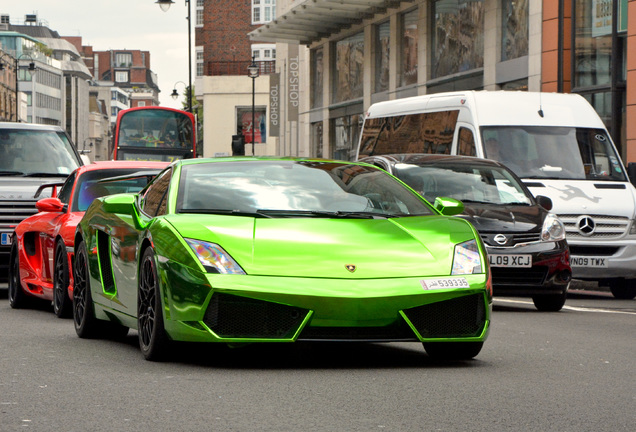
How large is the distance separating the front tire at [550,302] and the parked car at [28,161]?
6.00m

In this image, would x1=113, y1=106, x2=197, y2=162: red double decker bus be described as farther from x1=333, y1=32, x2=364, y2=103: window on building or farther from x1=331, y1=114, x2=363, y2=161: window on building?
x1=333, y1=32, x2=364, y2=103: window on building

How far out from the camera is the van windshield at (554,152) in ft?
56.1

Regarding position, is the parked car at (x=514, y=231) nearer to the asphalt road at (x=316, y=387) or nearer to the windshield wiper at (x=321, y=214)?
the asphalt road at (x=316, y=387)

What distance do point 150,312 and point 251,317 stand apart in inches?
33.4

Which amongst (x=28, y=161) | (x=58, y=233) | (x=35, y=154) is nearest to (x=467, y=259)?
(x=58, y=233)

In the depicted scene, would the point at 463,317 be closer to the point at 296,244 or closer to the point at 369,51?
the point at 296,244

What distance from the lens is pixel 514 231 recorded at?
44.1ft

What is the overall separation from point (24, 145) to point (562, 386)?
38.0 feet

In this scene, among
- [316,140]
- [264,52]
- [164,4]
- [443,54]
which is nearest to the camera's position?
[443,54]

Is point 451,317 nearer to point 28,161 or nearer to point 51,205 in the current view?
point 51,205

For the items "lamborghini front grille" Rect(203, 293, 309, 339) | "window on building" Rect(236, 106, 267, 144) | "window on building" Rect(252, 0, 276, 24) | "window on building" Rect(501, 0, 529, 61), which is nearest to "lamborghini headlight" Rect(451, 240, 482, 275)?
"lamborghini front grille" Rect(203, 293, 309, 339)

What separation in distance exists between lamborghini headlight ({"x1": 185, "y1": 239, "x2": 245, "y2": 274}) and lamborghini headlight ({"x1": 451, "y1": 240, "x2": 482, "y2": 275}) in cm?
125

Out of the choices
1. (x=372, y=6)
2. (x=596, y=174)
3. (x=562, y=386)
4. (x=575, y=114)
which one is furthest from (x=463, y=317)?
(x=372, y=6)

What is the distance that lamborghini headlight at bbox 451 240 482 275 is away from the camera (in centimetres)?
770
